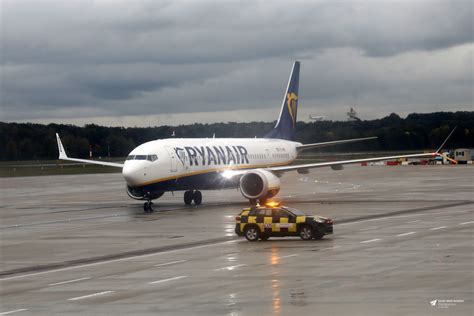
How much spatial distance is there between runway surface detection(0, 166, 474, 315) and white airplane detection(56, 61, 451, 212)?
1.58m

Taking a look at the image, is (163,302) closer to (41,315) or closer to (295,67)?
(41,315)

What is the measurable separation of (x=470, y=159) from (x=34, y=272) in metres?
122

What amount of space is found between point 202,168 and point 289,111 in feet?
63.5

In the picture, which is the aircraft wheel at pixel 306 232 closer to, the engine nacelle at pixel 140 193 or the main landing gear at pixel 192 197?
the engine nacelle at pixel 140 193

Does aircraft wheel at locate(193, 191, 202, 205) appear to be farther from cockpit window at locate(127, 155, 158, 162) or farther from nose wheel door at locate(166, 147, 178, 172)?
cockpit window at locate(127, 155, 158, 162)

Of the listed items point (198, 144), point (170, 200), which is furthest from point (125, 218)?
point (170, 200)

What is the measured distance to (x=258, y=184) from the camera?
Answer: 2493 inches

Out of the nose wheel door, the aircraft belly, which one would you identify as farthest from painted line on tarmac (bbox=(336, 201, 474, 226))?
the nose wheel door

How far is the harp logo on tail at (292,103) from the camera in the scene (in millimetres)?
82094

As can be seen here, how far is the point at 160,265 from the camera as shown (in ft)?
108

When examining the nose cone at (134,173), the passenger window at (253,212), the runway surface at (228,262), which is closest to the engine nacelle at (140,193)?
the nose cone at (134,173)

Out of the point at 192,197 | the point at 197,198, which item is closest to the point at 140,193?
the point at 192,197

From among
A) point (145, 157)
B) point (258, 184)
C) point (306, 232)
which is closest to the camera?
point (306, 232)

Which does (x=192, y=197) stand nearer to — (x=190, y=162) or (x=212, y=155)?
(x=212, y=155)
